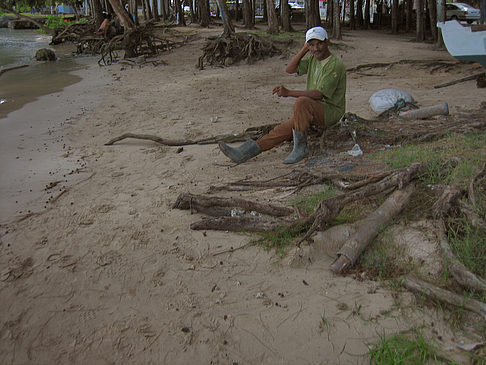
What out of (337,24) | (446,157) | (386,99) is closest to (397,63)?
(386,99)

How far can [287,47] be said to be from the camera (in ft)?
40.2

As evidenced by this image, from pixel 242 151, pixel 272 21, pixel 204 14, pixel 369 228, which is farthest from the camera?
A: pixel 204 14

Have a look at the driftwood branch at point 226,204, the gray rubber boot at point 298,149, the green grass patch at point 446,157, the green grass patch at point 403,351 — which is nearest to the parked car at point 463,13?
the green grass patch at point 446,157

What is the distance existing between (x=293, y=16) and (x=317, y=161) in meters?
23.9

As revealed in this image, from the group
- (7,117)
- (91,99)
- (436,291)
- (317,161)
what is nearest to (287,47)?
(91,99)

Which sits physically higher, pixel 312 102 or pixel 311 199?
pixel 312 102

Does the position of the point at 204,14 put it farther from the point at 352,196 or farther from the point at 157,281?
the point at 157,281

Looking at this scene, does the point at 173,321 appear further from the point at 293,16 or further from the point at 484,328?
the point at 293,16

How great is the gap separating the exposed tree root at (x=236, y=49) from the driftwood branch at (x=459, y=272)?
391 inches

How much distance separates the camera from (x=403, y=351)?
1949 millimetres

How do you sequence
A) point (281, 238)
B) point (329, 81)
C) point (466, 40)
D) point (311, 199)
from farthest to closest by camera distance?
point (466, 40) → point (329, 81) → point (311, 199) → point (281, 238)

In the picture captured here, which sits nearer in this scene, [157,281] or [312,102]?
[157,281]

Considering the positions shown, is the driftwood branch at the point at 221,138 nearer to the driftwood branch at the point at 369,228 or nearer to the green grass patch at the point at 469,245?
the driftwood branch at the point at 369,228

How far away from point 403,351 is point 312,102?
2.93 meters
